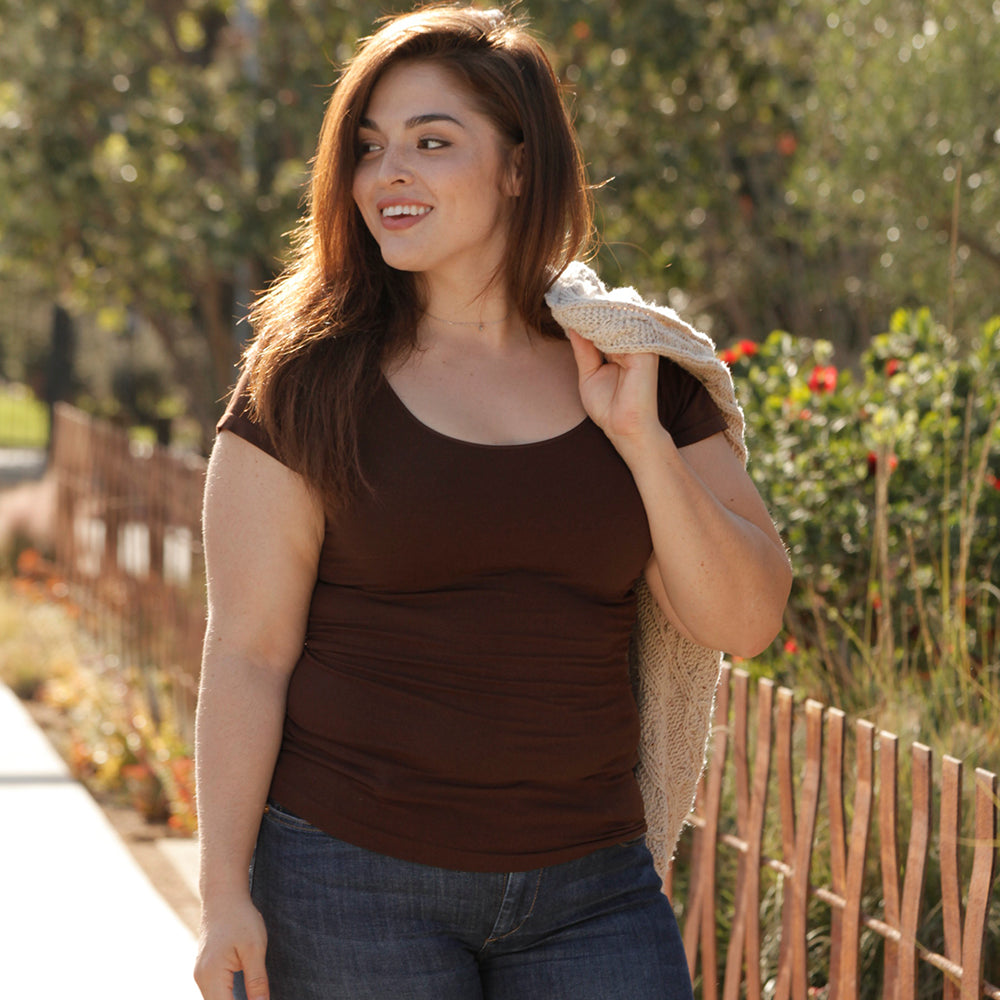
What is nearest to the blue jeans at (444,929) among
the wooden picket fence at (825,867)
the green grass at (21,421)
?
the wooden picket fence at (825,867)

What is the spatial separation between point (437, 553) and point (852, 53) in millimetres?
5240

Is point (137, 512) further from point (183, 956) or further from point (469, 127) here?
point (469, 127)

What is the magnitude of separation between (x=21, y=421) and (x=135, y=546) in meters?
26.2

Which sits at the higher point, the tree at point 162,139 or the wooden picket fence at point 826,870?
the tree at point 162,139

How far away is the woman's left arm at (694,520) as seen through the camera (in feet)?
6.35

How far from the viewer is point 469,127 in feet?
6.72

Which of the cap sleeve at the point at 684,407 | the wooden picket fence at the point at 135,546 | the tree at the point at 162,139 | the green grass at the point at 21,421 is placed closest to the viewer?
the cap sleeve at the point at 684,407

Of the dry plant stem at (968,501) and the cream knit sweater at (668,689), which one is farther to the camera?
the dry plant stem at (968,501)

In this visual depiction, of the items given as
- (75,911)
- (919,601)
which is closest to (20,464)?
(75,911)

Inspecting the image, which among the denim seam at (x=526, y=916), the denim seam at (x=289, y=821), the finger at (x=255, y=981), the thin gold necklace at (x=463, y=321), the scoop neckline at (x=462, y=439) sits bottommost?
the finger at (x=255, y=981)

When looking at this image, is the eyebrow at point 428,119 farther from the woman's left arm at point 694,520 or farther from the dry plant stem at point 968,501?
the dry plant stem at point 968,501

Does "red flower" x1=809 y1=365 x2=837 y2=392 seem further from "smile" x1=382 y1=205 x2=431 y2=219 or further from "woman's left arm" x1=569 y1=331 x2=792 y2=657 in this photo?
"smile" x1=382 y1=205 x2=431 y2=219

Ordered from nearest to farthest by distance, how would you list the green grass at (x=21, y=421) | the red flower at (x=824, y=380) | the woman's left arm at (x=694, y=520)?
1. the woman's left arm at (x=694, y=520)
2. the red flower at (x=824, y=380)
3. the green grass at (x=21, y=421)

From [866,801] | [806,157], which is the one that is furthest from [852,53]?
[866,801]
